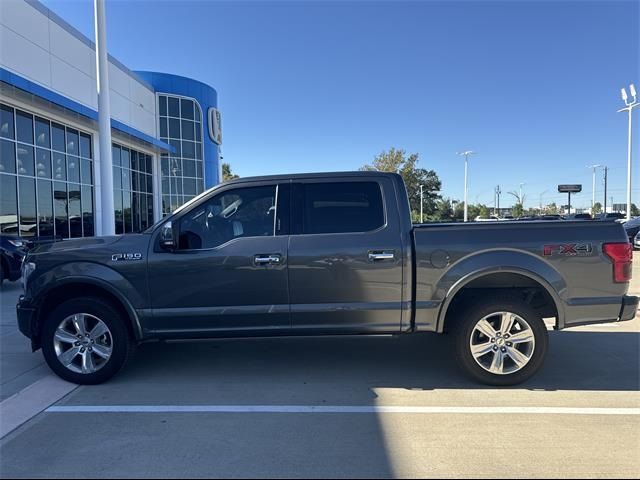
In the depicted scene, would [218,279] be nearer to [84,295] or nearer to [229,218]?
[229,218]

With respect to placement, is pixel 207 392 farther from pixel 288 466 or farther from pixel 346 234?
pixel 346 234

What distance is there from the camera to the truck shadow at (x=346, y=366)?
4410mm

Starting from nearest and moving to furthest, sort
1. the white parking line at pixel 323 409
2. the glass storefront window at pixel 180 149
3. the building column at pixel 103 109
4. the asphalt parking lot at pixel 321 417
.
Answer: the asphalt parking lot at pixel 321 417 → the white parking line at pixel 323 409 → the building column at pixel 103 109 → the glass storefront window at pixel 180 149

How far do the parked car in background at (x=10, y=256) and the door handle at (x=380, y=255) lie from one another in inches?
353

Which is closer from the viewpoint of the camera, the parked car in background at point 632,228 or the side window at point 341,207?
the side window at point 341,207

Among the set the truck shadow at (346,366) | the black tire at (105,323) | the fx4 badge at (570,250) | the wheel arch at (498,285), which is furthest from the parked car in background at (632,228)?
the black tire at (105,323)

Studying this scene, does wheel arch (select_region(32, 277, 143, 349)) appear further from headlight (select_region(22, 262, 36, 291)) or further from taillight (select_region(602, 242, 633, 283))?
taillight (select_region(602, 242, 633, 283))

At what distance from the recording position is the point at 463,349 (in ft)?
14.4

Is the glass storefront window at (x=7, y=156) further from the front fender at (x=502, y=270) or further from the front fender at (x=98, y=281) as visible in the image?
the front fender at (x=502, y=270)

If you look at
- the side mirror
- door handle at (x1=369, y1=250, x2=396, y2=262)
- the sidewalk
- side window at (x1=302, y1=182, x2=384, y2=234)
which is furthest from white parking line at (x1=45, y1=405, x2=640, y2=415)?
side window at (x1=302, y1=182, x2=384, y2=234)

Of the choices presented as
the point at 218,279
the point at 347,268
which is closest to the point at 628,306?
the point at 347,268

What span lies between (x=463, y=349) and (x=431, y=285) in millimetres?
684

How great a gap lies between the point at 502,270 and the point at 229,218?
8.65ft

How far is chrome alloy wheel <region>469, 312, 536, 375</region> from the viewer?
435 cm
